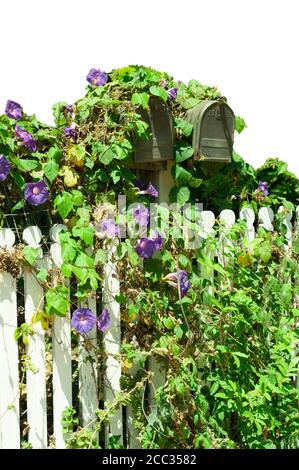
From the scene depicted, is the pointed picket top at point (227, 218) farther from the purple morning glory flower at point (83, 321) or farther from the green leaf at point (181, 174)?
the purple morning glory flower at point (83, 321)

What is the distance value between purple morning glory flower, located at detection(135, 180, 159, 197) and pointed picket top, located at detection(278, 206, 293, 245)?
2.90 ft

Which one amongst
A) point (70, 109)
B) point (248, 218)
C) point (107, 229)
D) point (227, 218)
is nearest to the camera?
point (107, 229)

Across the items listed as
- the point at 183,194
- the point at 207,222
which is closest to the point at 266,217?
the point at 207,222

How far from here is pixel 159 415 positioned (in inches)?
117

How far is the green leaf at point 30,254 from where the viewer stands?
274cm

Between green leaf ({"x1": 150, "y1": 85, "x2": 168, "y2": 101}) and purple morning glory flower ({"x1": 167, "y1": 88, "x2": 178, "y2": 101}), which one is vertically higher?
purple morning glory flower ({"x1": 167, "y1": 88, "x2": 178, "y2": 101})

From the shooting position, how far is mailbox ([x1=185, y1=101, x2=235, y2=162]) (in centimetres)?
316

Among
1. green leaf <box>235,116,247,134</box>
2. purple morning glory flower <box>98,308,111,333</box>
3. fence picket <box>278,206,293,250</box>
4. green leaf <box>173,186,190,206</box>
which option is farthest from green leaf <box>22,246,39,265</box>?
fence picket <box>278,206,293,250</box>

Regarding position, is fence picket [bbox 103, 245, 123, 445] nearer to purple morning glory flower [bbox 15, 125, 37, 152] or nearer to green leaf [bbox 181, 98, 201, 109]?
purple morning glory flower [bbox 15, 125, 37, 152]

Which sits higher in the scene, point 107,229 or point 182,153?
point 182,153

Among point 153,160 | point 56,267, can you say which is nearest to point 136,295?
point 56,267

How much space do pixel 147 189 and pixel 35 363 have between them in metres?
0.93

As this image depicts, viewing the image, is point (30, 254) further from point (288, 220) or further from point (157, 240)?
point (288, 220)

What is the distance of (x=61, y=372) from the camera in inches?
115
